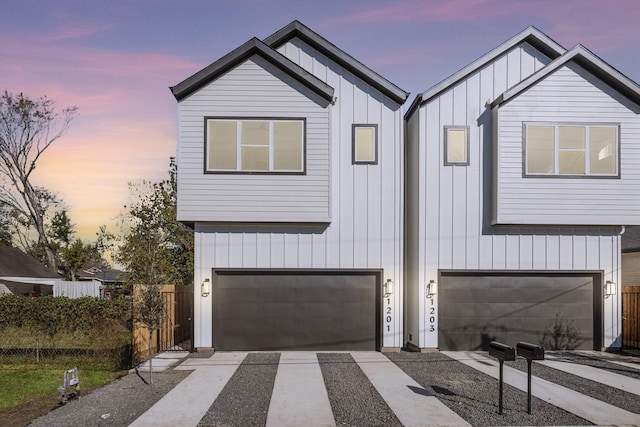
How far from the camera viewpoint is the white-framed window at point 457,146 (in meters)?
13.7

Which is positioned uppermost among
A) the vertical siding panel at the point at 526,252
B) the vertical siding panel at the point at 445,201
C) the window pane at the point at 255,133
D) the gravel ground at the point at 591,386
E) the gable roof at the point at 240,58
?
the gable roof at the point at 240,58

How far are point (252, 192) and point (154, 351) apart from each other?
188 inches

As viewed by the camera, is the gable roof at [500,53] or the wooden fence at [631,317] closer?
the gable roof at [500,53]

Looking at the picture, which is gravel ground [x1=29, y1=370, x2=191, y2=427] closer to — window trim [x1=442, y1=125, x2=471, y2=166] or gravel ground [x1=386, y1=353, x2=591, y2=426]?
gravel ground [x1=386, y1=353, x2=591, y2=426]

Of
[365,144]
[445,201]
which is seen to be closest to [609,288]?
[445,201]

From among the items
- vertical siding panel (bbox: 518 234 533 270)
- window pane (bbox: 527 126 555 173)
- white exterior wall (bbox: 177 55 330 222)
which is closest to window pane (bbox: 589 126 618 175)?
window pane (bbox: 527 126 555 173)

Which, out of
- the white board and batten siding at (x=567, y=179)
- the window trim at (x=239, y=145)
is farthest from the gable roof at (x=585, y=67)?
the window trim at (x=239, y=145)

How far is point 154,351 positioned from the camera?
43.3 feet

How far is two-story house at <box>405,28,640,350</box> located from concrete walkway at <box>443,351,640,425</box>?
2426 mm

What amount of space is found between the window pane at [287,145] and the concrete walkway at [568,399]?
644 centimetres

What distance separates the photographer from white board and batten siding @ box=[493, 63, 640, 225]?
43.4 ft

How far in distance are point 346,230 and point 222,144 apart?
3.92 meters

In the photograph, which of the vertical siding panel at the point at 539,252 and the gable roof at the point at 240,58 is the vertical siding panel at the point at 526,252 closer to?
the vertical siding panel at the point at 539,252

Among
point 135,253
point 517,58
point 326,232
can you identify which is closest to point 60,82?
point 135,253
